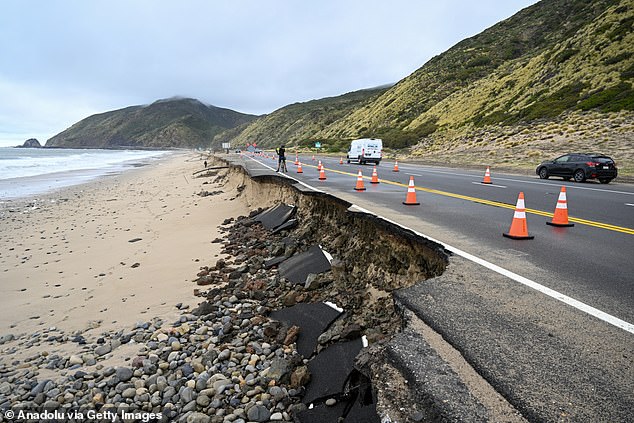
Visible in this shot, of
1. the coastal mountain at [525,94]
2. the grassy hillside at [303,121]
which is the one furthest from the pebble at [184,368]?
the grassy hillside at [303,121]

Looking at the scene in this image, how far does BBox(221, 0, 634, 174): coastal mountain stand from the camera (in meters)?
31.0

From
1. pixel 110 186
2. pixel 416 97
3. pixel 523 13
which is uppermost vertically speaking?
pixel 523 13

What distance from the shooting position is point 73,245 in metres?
11.8

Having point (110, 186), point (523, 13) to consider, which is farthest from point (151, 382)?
point (523, 13)

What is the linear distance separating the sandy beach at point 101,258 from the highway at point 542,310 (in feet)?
15.7

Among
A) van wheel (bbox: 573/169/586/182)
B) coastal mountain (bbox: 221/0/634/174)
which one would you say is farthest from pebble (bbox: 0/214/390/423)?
coastal mountain (bbox: 221/0/634/174)

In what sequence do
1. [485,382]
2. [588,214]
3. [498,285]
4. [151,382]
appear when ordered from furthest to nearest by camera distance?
[588,214]
[151,382]
[498,285]
[485,382]

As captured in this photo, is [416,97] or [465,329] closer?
[465,329]

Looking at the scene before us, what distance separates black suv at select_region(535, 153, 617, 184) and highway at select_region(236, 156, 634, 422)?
432 inches

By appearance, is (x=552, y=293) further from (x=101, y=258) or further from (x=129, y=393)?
(x=101, y=258)

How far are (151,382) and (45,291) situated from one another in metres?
5.24

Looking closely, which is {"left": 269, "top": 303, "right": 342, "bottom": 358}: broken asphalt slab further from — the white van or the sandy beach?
the white van

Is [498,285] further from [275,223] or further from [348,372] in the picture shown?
[275,223]

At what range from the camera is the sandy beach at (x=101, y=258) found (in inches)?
269
